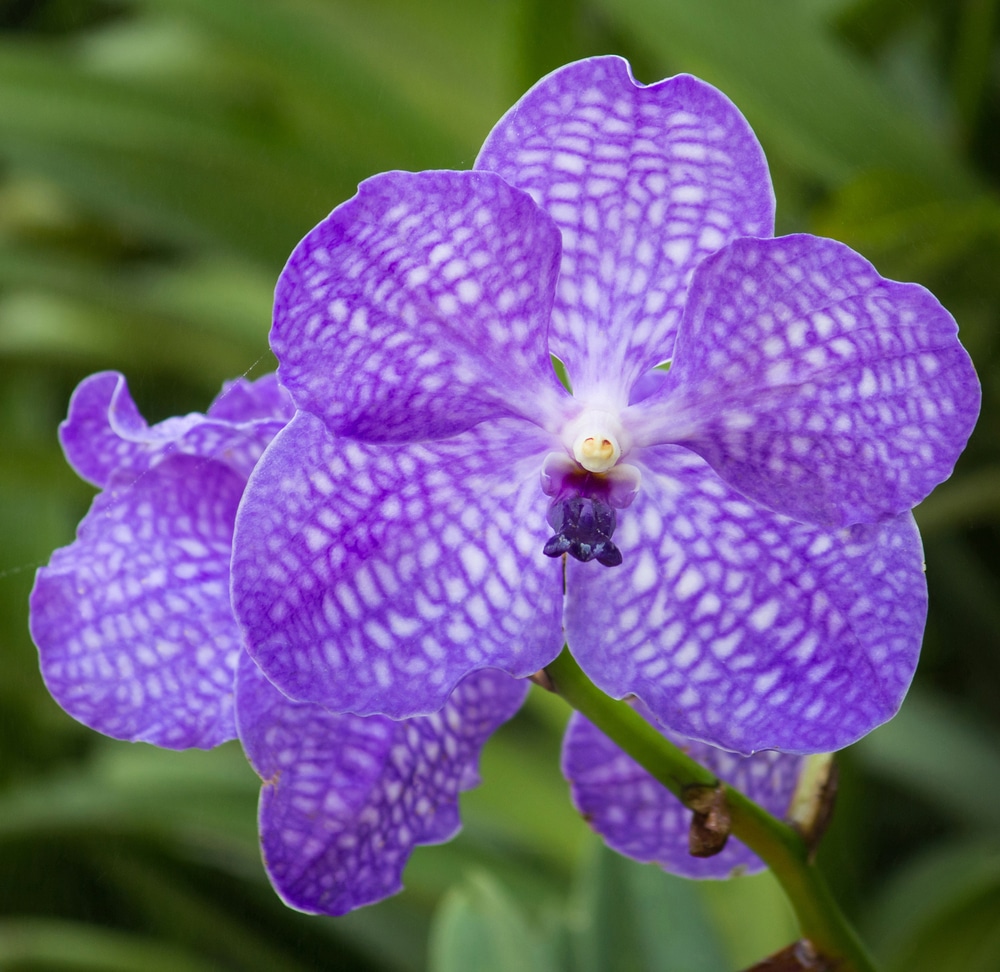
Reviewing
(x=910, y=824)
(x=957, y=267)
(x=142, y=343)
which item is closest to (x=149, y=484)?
(x=957, y=267)

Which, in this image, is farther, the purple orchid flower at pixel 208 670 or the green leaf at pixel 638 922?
the green leaf at pixel 638 922

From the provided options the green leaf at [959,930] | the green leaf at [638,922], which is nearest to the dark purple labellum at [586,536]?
the green leaf at [638,922]

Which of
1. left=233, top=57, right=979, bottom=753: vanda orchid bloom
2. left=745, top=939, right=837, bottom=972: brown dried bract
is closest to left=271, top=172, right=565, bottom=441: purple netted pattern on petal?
left=233, top=57, right=979, bottom=753: vanda orchid bloom

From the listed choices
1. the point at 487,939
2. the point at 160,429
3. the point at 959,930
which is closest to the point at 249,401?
the point at 160,429

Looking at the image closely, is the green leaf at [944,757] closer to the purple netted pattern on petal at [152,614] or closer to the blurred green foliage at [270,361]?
the blurred green foliage at [270,361]

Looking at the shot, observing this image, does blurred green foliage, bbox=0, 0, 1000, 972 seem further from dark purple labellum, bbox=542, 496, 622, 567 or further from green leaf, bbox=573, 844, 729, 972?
dark purple labellum, bbox=542, 496, 622, 567
